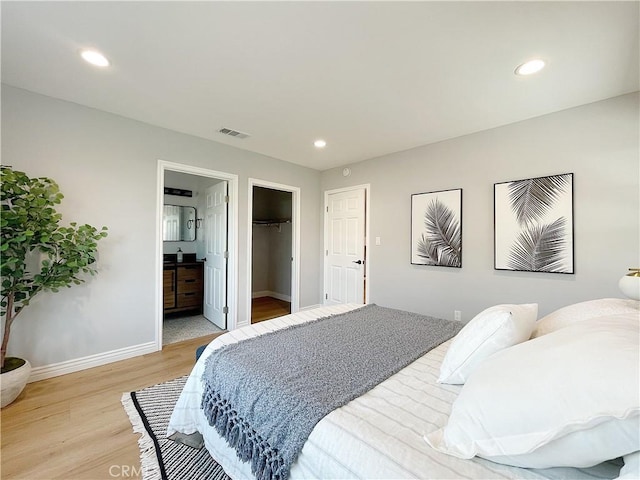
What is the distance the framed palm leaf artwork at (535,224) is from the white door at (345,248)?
1.81 m

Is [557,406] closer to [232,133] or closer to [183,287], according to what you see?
[232,133]

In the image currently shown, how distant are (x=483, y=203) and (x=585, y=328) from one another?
246 centimetres

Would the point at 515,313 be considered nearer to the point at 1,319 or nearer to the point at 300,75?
the point at 300,75

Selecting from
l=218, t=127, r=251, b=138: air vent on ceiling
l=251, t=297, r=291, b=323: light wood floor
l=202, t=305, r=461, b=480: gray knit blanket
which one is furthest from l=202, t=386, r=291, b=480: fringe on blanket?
l=251, t=297, r=291, b=323: light wood floor

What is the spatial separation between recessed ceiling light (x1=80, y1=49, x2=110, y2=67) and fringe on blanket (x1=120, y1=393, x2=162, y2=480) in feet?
8.12

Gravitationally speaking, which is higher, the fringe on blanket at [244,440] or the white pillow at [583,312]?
the white pillow at [583,312]

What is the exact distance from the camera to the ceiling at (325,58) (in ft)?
5.06

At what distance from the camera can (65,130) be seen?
2.50 meters

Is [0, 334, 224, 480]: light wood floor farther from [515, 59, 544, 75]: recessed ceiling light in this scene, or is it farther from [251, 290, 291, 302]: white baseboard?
[515, 59, 544, 75]: recessed ceiling light

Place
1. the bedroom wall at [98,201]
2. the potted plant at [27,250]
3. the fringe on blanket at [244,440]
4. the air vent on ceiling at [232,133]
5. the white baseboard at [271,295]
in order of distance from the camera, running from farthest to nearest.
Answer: the white baseboard at [271,295] → the air vent on ceiling at [232,133] → the bedroom wall at [98,201] → the potted plant at [27,250] → the fringe on blanket at [244,440]

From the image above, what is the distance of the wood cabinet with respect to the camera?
4047 mm

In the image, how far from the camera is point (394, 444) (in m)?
0.83

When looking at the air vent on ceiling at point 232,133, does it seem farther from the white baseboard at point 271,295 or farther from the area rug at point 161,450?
the white baseboard at point 271,295

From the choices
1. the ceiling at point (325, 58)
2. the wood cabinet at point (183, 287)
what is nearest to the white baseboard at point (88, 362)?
the wood cabinet at point (183, 287)
